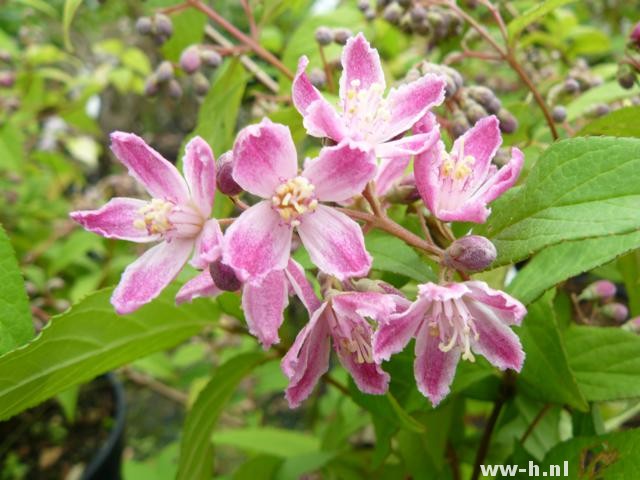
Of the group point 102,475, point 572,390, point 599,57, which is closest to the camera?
point 572,390

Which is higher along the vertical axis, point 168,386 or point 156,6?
point 156,6

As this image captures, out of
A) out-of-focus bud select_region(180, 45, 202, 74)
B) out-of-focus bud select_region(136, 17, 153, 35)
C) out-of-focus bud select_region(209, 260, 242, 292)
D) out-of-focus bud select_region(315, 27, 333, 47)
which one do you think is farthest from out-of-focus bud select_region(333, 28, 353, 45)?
out-of-focus bud select_region(209, 260, 242, 292)

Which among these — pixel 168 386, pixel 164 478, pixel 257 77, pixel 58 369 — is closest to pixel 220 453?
pixel 168 386

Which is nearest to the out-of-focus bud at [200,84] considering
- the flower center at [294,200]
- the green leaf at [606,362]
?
the flower center at [294,200]

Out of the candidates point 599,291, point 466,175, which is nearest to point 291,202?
point 466,175

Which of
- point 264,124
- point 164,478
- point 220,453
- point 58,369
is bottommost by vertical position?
point 220,453

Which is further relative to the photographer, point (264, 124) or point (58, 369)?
point (58, 369)

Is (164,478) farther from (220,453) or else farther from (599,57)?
(599,57)

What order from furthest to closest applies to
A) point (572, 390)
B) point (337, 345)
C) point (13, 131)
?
point (13, 131) → point (572, 390) → point (337, 345)

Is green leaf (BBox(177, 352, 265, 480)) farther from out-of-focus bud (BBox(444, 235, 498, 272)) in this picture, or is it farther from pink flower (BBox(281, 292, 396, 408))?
out-of-focus bud (BBox(444, 235, 498, 272))
